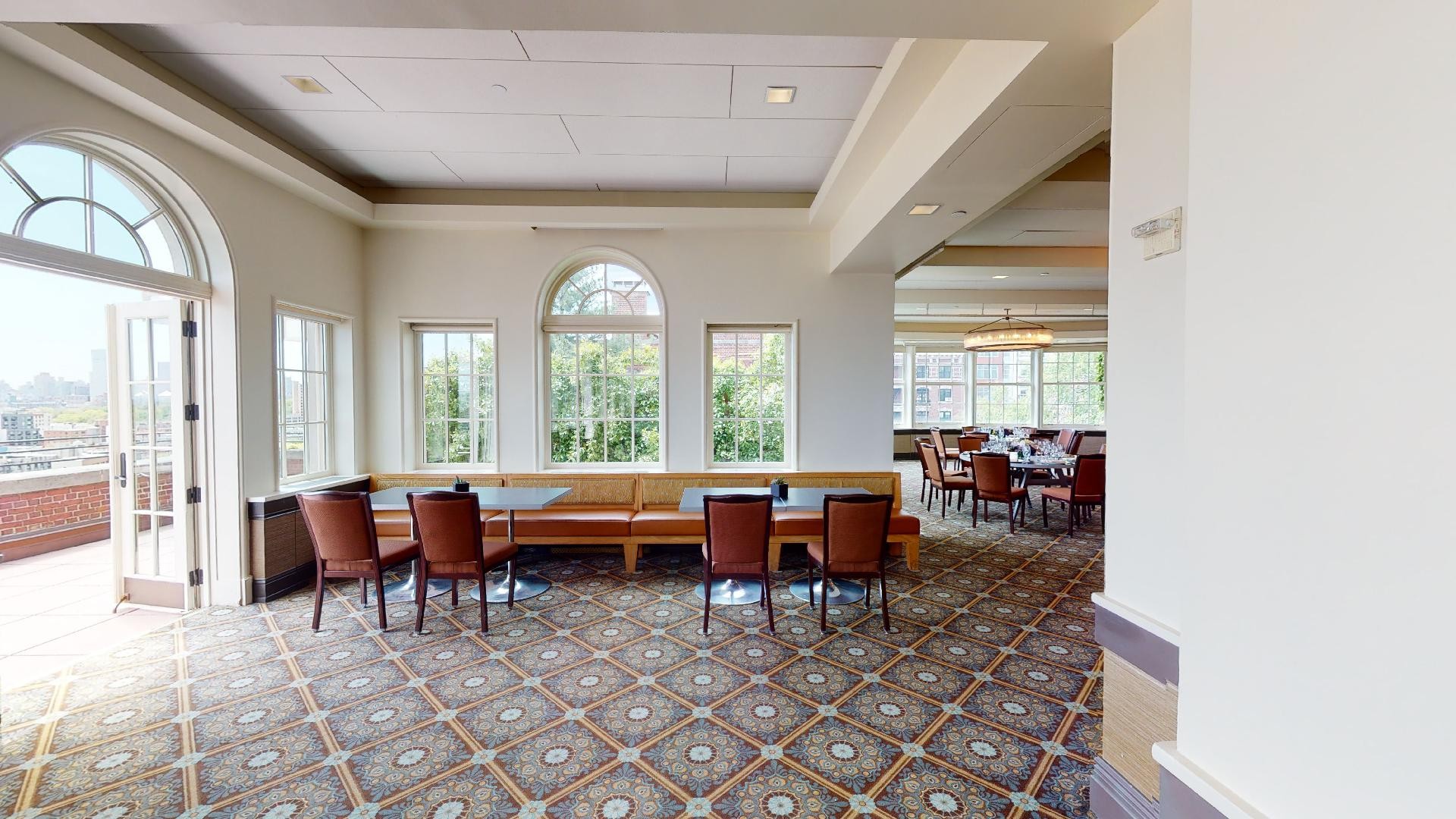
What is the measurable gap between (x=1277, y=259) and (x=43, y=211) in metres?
5.21

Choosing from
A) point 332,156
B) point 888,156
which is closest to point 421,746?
point 888,156

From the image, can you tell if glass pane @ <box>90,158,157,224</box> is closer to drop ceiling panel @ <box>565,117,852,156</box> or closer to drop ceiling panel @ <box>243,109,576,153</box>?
drop ceiling panel @ <box>243,109,576,153</box>

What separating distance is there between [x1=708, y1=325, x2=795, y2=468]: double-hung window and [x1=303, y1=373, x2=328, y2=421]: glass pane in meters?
3.75

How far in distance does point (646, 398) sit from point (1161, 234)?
184 inches

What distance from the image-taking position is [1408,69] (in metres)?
0.72

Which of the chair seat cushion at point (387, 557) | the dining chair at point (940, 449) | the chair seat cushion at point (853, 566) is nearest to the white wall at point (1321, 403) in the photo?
the chair seat cushion at point (853, 566)

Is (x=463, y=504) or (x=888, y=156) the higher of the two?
(x=888, y=156)

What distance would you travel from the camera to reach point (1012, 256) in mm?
6969

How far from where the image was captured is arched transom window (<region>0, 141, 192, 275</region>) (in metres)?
2.85

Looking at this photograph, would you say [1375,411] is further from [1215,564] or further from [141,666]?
[141,666]

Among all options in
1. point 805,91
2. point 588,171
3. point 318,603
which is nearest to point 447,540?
point 318,603

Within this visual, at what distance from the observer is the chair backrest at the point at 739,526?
3.54m

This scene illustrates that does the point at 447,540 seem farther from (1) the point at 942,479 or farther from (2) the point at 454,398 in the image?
(1) the point at 942,479

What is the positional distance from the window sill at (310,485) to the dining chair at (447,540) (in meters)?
1.30
